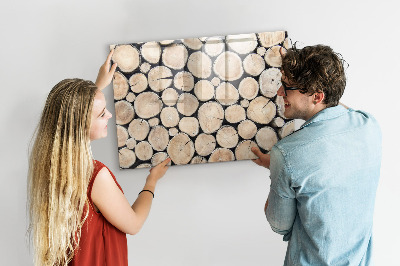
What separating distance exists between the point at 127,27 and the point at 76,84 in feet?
1.69

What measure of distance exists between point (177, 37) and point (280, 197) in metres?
0.83

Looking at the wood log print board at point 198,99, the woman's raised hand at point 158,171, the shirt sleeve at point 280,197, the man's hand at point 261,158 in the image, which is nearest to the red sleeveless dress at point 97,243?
the woman's raised hand at point 158,171

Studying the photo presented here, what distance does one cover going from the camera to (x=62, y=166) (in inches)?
49.8

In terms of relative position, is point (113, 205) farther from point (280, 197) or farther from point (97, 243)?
point (280, 197)

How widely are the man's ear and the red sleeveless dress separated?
73 centimetres

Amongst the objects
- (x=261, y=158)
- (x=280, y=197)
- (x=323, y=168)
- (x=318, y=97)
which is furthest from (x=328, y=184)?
(x=261, y=158)

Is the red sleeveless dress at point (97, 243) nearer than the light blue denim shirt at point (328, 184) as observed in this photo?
No

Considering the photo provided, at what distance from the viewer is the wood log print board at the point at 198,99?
1.72 meters

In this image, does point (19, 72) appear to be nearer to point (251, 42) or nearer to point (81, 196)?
point (81, 196)

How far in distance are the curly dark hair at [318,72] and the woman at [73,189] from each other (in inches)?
25.6

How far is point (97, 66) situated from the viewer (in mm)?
1736

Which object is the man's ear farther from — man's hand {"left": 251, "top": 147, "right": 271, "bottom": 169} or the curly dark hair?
man's hand {"left": 251, "top": 147, "right": 271, "bottom": 169}

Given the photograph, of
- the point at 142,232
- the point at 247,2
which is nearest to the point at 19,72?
the point at 142,232

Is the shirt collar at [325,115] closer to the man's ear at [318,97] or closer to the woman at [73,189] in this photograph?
the man's ear at [318,97]
